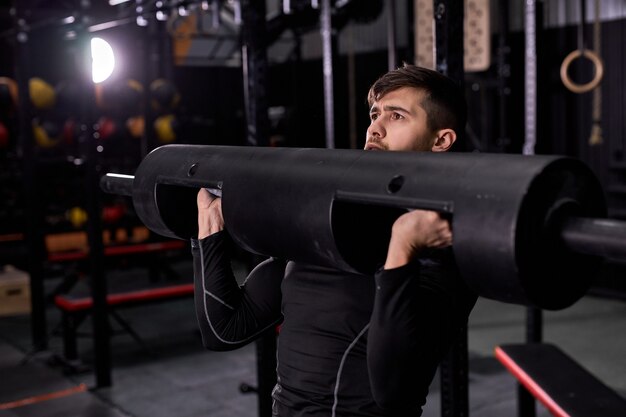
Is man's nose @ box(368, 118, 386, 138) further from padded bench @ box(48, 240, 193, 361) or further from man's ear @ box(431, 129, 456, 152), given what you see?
padded bench @ box(48, 240, 193, 361)

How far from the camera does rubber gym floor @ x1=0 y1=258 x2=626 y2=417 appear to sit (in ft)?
11.6

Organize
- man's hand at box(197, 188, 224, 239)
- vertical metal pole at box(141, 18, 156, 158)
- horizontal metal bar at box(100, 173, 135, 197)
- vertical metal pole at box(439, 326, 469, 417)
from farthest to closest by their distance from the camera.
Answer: vertical metal pole at box(141, 18, 156, 158) → vertical metal pole at box(439, 326, 469, 417) → horizontal metal bar at box(100, 173, 135, 197) → man's hand at box(197, 188, 224, 239)

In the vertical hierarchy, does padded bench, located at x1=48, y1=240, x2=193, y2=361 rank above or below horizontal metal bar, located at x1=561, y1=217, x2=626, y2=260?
below

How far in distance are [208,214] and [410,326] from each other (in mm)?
427

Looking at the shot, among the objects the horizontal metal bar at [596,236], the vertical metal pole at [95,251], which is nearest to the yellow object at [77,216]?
the vertical metal pole at [95,251]

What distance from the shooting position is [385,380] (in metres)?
1.09

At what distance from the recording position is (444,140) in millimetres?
1176

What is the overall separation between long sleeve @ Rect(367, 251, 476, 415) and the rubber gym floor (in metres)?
2.34

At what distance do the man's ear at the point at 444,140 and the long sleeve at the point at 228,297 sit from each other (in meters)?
0.42

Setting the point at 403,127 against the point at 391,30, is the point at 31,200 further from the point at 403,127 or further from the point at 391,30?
the point at 403,127

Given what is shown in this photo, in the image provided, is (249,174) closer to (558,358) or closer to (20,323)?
(558,358)

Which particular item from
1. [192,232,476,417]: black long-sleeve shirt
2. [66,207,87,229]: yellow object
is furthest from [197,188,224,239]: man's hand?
[66,207,87,229]: yellow object

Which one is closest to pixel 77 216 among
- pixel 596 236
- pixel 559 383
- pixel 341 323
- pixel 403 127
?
pixel 559 383

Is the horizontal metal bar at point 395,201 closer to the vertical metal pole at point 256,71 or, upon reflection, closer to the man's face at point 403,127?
the man's face at point 403,127
